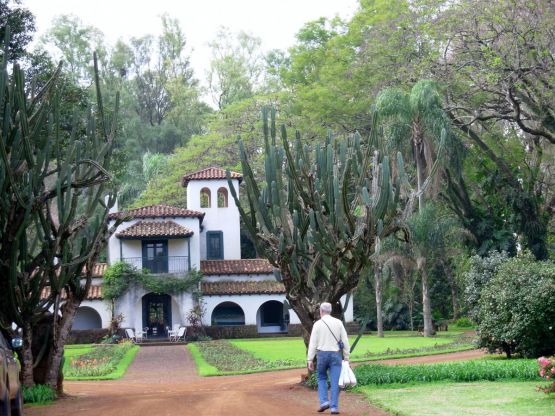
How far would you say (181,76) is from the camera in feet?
249

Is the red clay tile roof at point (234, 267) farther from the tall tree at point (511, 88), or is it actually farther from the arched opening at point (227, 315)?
the tall tree at point (511, 88)

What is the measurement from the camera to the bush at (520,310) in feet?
72.2

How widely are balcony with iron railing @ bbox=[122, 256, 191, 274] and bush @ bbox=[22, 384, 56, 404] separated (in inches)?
Answer: 1198

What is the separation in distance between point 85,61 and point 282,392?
51873mm

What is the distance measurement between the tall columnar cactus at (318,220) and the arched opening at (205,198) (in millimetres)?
32167

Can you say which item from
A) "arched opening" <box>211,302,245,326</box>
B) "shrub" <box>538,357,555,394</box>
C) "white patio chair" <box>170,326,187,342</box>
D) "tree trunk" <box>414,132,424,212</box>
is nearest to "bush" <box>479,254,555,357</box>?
"shrub" <box>538,357,555,394</box>

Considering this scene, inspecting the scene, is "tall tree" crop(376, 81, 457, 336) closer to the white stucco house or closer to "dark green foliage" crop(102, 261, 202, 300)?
the white stucco house

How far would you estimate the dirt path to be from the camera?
14.9 metres

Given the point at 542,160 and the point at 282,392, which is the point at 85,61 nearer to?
the point at 542,160

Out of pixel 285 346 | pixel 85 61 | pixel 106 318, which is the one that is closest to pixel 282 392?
pixel 285 346

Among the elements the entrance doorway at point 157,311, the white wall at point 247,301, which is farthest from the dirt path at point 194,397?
the entrance doorway at point 157,311

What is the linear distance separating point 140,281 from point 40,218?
29.6m

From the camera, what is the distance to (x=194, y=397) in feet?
56.7

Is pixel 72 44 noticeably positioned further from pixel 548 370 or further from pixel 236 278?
pixel 548 370
